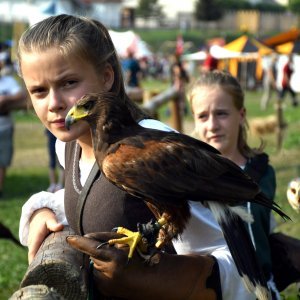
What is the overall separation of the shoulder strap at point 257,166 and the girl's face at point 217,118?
0.58 feet

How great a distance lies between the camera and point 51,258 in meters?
2.18

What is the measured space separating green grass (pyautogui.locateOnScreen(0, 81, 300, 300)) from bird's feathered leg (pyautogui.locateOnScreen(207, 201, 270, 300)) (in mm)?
1508

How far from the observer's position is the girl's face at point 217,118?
436 cm

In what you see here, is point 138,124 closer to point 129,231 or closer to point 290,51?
point 129,231

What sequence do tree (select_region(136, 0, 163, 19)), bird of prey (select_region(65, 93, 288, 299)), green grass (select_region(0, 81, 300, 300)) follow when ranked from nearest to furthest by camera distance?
bird of prey (select_region(65, 93, 288, 299))
green grass (select_region(0, 81, 300, 300))
tree (select_region(136, 0, 163, 19))

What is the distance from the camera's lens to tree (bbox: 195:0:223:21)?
92625 mm

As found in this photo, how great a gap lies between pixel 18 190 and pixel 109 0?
95.4 meters

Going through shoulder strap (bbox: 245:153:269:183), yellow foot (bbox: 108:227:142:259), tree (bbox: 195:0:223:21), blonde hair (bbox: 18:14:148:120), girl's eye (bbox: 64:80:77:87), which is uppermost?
blonde hair (bbox: 18:14:148:120)

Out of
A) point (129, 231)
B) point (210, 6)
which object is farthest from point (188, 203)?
point (210, 6)

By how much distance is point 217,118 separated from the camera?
14.4 ft

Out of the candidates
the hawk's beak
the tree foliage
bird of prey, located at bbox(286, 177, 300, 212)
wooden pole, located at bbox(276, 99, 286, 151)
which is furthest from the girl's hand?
the tree foliage

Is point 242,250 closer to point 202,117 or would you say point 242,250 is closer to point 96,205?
point 96,205

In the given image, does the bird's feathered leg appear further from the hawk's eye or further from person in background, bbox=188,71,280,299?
person in background, bbox=188,71,280,299

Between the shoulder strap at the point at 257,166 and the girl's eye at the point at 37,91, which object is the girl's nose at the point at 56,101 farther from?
the shoulder strap at the point at 257,166
